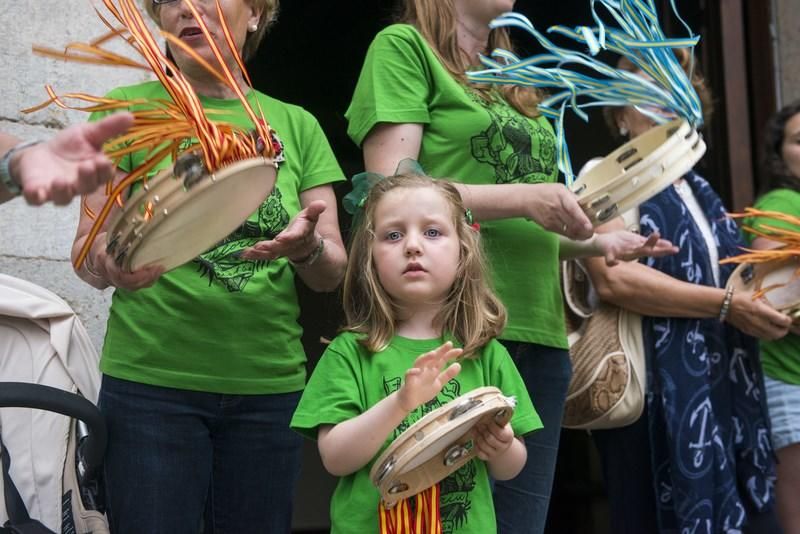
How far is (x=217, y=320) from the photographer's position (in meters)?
2.30

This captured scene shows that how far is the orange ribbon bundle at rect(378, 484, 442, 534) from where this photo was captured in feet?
6.79

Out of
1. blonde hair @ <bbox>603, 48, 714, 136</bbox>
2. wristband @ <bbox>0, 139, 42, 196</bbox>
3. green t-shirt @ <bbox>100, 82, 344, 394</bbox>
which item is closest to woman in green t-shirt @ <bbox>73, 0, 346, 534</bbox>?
green t-shirt @ <bbox>100, 82, 344, 394</bbox>

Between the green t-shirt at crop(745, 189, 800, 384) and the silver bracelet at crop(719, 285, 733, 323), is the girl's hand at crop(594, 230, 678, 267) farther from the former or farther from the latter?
the green t-shirt at crop(745, 189, 800, 384)

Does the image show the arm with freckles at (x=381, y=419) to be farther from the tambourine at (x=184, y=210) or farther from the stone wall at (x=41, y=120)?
the stone wall at (x=41, y=120)

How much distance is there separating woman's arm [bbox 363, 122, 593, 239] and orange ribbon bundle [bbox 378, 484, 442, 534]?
0.62 meters

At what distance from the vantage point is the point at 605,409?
3000mm

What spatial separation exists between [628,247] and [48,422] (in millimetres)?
1286

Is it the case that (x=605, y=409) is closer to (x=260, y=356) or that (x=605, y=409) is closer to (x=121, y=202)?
(x=260, y=356)

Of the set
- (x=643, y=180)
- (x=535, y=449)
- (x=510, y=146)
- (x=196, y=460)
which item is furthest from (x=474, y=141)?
(x=196, y=460)

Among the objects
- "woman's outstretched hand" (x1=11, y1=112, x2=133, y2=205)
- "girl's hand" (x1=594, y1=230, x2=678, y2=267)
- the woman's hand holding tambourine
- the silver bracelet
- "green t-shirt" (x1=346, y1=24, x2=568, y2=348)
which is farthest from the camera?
the silver bracelet

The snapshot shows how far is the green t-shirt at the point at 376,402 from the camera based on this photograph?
2111 millimetres

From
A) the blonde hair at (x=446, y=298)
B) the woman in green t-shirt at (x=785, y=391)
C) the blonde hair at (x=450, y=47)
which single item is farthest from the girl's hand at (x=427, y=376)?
the woman in green t-shirt at (x=785, y=391)

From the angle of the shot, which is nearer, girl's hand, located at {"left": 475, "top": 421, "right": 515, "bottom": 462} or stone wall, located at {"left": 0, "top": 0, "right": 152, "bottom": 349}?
girl's hand, located at {"left": 475, "top": 421, "right": 515, "bottom": 462}

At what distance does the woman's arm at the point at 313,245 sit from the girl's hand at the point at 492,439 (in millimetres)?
449
